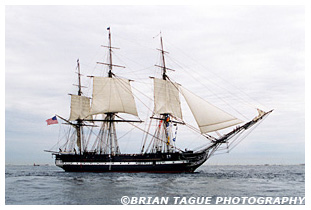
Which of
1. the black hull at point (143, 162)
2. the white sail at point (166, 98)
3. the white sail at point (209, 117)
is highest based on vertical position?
the white sail at point (166, 98)

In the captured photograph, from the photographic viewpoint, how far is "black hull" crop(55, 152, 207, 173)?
54.6 metres

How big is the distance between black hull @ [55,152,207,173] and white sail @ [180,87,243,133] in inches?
239

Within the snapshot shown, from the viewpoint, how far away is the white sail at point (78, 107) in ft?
241

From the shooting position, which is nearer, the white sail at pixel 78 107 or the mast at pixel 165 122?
the mast at pixel 165 122

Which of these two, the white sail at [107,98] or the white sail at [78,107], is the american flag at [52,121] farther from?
the white sail at [78,107]

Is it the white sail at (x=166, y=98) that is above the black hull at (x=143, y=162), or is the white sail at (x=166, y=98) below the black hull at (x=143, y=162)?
above

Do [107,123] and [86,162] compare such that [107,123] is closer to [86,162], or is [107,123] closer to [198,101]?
[86,162]

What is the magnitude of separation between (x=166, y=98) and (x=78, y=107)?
22.6m

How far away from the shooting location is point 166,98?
60688 mm

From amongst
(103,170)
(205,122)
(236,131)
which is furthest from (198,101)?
(103,170)

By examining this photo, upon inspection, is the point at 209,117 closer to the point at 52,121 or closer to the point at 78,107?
the point at 52,121

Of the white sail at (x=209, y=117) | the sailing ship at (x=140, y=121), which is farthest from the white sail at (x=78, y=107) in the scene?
the white sail at (x=209, y=117)

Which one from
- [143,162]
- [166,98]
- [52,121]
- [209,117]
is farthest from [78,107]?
[209,117]

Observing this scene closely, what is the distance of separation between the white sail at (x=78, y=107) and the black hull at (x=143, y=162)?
12.7 m
